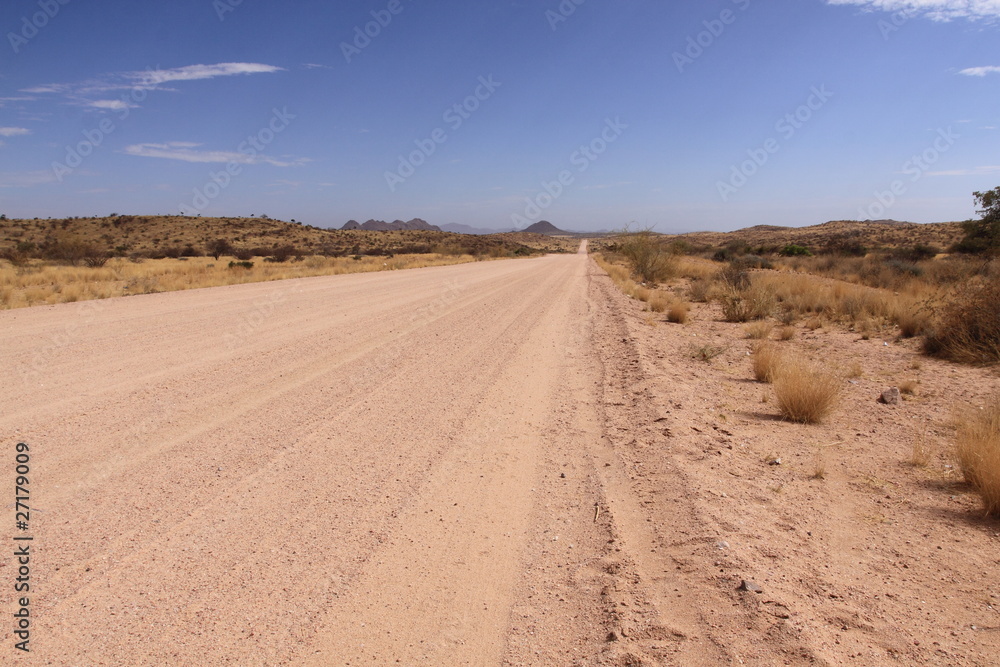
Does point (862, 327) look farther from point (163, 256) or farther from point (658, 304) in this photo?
point (163, 256)

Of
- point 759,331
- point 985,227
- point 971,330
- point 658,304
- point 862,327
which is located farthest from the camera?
point 985,227

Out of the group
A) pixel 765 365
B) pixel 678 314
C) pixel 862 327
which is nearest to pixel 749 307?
pixel 678 314

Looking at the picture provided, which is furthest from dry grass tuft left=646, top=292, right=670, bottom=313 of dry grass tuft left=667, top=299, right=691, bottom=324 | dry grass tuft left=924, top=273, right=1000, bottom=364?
dry grass tuft left=924, top=273, right=1000, bottom=364

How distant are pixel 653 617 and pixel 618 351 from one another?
764 cm

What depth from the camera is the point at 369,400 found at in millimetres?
6680

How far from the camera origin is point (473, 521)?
3.99m

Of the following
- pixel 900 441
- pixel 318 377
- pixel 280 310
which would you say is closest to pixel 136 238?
pixel 280 310

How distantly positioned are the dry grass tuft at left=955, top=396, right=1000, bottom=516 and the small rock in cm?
166

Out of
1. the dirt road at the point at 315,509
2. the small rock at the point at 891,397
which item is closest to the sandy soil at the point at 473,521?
the dirt road at the point at 315,509

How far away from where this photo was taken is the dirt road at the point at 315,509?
2812 mm

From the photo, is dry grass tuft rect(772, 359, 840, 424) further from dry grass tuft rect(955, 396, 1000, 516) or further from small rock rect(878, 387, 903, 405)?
dry grass tuft rect(955, 396, 1000, 516)

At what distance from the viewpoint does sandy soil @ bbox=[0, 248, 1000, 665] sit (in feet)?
9.18

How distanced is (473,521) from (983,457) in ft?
13.0

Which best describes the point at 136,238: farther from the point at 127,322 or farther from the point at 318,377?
the point at 318,377
